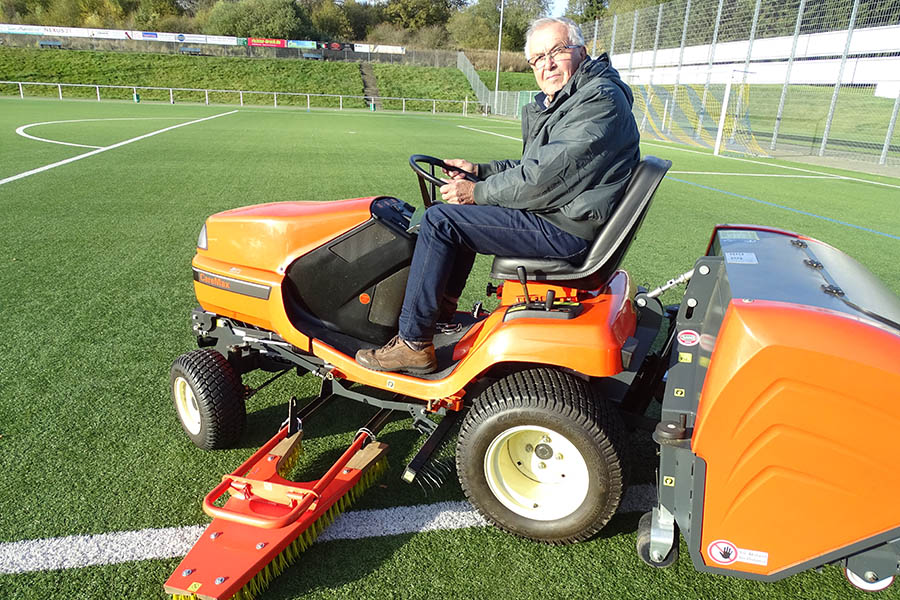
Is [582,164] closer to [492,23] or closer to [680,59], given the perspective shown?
[680,59]

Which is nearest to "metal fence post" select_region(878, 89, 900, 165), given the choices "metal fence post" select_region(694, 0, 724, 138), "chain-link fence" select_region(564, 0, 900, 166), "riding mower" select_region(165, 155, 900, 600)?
"chain-link fence" select_region(564, 0, 900, 166)

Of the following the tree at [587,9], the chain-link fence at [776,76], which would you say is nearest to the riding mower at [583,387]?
the chain-link fence at [776,76]

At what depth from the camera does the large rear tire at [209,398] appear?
8.13 feet

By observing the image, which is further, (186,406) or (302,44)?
(302,44)

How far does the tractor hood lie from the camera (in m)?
2.46

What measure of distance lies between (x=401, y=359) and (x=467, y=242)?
0.53 meters

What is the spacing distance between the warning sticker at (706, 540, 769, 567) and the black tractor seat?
3.04ft

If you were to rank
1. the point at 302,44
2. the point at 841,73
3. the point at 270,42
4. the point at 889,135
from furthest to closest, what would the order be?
the point at 270,42 < the point at 302,44 < the point at 841,73 < the point at 889,135

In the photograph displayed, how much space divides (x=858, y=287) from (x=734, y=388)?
21.7 inches

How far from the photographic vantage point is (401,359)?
7.67 feet

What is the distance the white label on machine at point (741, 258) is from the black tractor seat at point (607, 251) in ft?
1.07

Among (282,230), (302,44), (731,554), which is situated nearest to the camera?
(731,554)

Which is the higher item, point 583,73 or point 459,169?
point 583,73

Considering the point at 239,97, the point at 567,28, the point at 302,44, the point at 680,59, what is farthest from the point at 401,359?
the point at 302,44
